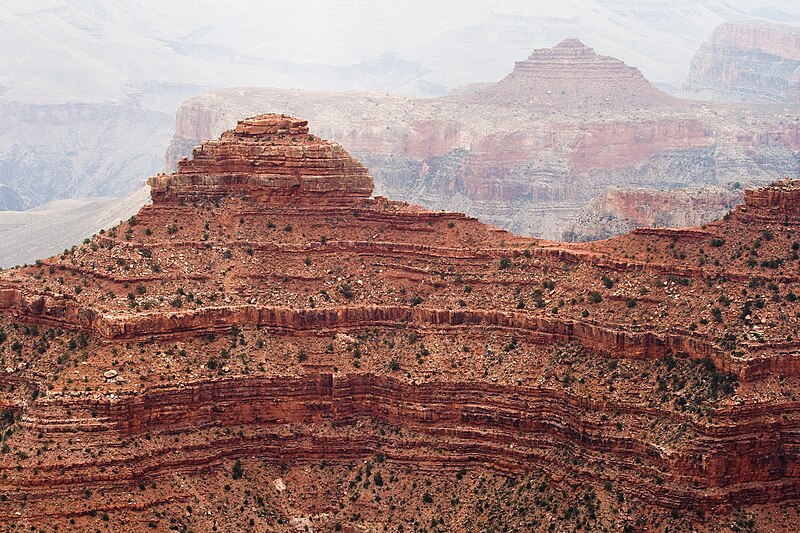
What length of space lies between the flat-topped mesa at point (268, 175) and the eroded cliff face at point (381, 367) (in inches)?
4.9

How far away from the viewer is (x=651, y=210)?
169000 millimetres

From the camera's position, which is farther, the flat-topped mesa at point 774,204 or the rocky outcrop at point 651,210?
the rocky outcrop at point 651,210

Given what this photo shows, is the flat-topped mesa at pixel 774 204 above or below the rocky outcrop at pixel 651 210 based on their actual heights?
above

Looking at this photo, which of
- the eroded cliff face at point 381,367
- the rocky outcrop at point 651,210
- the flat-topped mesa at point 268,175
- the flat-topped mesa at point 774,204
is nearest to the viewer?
the eroded cliff face at point 381,367

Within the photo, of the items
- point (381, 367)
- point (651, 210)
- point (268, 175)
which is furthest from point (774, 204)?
point (651, 210)

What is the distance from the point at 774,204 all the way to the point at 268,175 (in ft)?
78.6

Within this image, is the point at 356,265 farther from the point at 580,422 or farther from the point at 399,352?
the point at 580,422

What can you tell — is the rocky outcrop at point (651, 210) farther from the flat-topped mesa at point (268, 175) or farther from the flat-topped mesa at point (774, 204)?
the flat-topped mesa at point (774, 204)

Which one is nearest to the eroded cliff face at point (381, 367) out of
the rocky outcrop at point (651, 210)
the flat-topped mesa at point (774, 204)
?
the flat-topped mesa at point (774, 204)

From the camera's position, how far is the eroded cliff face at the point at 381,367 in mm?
86000

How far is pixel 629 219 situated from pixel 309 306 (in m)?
77.7

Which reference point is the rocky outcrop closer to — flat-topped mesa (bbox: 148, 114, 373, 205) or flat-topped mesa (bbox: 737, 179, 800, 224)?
flat-topped mesa (bbox: 148, 114, 373, 205)

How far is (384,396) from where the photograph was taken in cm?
9419

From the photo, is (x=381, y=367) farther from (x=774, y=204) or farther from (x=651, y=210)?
(x=651, y=210)
